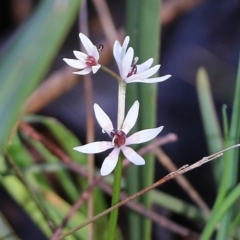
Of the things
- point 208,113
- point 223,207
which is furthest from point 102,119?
point 208,113

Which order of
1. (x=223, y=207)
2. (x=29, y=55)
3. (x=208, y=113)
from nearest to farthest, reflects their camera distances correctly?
(x=29, y=55) → (x=223, y=207) → (x=208, y=113)

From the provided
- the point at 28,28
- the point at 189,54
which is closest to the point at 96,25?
the point at 189,54

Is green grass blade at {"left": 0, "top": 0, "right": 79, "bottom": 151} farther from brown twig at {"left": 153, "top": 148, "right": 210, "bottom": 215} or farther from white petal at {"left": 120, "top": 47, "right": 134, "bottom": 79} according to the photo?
brown twig at {"left": 153, "top": 148, "right": 210, "bottom": 215}

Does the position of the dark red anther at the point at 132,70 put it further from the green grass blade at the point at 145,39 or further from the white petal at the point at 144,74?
the green grass blade at the point at 145,39

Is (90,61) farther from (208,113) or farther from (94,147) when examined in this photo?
(208,113)

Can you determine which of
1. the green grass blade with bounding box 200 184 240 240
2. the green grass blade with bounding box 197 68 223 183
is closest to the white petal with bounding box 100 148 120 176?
the green grass blade with bounding box 200 184 240 240

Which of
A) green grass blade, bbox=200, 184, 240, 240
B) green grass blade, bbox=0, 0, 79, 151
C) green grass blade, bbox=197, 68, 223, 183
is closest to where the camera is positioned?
green grass blade, bbox=0, 0, 79, 151

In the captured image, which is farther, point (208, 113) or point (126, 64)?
point (208, 113)
